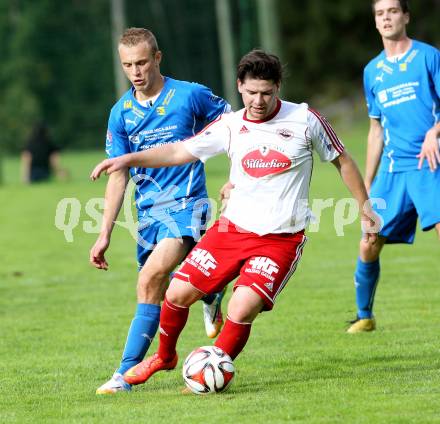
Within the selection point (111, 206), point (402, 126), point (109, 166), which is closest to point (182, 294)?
point (111, 206)

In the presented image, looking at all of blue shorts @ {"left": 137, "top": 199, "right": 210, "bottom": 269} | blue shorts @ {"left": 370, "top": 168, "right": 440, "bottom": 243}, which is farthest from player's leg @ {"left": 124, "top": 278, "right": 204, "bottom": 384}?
blue shorts @ {"left": 370, "top": 168, "right": 440, "bottom": 243}

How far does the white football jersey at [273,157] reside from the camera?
6340 millimetres

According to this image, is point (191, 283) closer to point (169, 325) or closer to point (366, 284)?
point (169, 325)

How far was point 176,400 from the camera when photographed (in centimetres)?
619

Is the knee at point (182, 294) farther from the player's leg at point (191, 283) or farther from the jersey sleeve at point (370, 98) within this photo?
the jersey sleeve at point (370, 98)

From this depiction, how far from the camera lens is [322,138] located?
6406 mm

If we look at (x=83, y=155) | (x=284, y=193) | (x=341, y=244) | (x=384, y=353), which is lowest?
(x=83, y=155)

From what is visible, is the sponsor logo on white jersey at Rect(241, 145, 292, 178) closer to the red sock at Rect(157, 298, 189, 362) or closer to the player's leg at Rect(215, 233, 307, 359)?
the player's leg at Rect(215, 233, 307, 359)

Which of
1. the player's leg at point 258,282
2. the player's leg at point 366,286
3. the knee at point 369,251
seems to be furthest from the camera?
the player's leg at point 366,286

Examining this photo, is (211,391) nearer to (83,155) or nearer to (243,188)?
(243,188)

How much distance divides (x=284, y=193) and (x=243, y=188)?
23 centimetres

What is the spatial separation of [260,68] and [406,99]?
2.09 m

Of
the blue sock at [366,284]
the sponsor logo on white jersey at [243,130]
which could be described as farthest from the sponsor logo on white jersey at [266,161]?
the blue sock at [366,284]

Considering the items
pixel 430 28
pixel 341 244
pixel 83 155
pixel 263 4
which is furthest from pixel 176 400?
pixel 430 28
